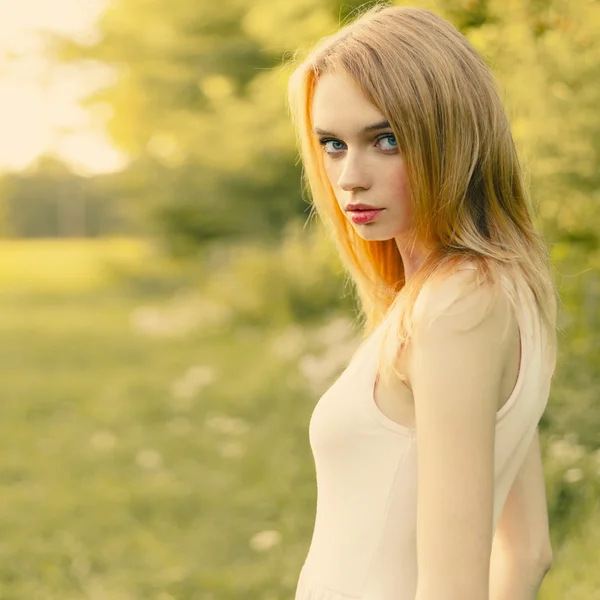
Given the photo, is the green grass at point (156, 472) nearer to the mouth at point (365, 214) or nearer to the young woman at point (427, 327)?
the young woman at point (427, 327)

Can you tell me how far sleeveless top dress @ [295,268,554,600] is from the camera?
1.42 metres

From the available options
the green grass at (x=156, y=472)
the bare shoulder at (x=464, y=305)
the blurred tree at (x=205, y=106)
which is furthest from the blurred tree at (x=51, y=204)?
the bare shoulder at (x=464, y=305)

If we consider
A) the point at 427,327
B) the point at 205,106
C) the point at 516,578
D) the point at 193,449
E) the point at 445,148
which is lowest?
the point at 193,449

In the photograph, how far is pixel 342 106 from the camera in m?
1.48

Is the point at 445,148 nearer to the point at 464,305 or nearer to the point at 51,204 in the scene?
the point at 464,305

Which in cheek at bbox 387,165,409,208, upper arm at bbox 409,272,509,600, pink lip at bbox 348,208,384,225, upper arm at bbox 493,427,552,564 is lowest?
upper arm at bbox 493,427,552,564

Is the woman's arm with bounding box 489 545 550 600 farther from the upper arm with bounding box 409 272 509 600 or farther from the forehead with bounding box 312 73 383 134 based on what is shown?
the forehead with bounding box 312 73 383 134

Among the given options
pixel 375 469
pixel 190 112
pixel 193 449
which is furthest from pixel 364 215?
pixel 190 112

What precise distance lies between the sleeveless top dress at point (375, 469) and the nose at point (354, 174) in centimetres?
21

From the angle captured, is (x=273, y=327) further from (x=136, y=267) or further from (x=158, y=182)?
(x=136, y=267)

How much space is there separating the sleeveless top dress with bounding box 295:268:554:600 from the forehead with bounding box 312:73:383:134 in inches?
11.8

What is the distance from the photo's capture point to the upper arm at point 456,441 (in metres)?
1.27

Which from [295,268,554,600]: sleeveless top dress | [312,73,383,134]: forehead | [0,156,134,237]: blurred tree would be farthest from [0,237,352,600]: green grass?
[0,156,134,237]: blurred tree

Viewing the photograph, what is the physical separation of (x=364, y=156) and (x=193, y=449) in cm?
598
